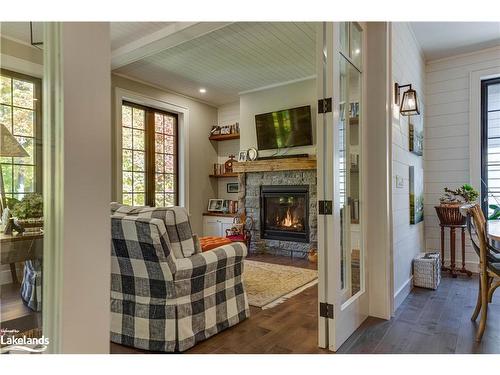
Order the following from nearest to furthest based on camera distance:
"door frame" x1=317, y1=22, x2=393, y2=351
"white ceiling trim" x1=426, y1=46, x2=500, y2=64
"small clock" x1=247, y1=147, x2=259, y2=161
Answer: "door frame" x1=317, y1=22, x2=393, y2=351
"white ceiling trim" x1=426, y1=46, x2=500, y2=64
"small clock" x1=247, y1=147, x2=259, y2=161

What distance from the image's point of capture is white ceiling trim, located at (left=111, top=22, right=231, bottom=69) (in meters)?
3.15

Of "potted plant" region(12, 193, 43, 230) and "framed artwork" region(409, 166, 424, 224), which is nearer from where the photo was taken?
"potted plant" region(12, 193, 43, 230)

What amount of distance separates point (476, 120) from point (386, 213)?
2.72 m

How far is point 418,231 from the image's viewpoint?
3959 mm

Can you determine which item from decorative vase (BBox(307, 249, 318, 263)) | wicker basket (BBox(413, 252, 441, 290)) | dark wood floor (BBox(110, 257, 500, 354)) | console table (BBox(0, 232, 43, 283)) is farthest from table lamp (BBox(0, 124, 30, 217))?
decorative vase (BBox(307, 249, 318, 263))

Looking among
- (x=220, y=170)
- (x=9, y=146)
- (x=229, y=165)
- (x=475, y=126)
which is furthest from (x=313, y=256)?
(x=9, y=146)

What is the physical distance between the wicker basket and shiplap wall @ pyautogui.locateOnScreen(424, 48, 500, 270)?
3.84ft

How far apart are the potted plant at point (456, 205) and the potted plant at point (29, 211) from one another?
428cm

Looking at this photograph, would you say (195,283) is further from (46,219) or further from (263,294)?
(46,219)

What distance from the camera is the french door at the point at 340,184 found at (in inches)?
81.6

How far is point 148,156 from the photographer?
18.2 ft

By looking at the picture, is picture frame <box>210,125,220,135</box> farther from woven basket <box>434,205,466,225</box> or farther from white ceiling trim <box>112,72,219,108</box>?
woven basket <box>434,205,466,225</box>

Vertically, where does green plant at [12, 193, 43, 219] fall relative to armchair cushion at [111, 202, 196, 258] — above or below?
above

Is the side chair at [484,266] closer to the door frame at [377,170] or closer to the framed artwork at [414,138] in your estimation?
the door frame at [377,170]
